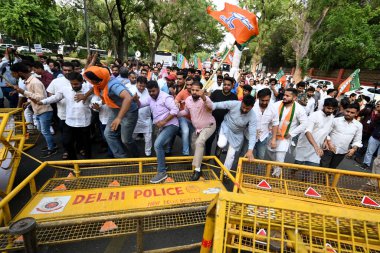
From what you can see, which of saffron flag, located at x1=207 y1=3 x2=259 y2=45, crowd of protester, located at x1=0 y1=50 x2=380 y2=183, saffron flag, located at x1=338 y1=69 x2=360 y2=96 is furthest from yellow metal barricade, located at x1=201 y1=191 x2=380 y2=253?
saffron flag, located at x1=338 y1=69 x2=360 y2=96

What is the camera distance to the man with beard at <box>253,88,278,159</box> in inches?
152

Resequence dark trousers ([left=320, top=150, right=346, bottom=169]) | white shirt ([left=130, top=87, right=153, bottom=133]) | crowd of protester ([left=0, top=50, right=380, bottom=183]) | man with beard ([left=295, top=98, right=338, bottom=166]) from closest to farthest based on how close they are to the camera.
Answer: crowd of protester ([left=0, top=50, right=380, bottom=183]) → man with beard ([left=295, top=98, right=338, bottom=166]) → dark trousers ([left=320, top=150, right=346, bottom=169]) → white shirt ([left=130, top=87, right=153, bottom=133])

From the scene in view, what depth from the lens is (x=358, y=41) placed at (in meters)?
19.5

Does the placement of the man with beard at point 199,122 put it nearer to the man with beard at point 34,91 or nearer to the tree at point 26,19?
the man with beard at point 34,91

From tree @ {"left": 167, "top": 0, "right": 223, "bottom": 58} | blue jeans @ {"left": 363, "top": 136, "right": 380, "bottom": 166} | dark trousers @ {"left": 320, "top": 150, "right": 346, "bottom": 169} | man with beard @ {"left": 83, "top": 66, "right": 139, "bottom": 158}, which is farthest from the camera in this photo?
tree @ {"left": 167, "top": 0, "right": 223, "bottom": 58}

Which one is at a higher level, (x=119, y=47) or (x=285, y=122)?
(x=119, y=47)

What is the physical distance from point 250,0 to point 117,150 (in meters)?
27.7

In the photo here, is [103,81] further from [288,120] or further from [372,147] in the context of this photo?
[372,147]

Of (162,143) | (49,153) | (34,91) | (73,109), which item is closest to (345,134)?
(162,143)

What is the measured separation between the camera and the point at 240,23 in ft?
12.8

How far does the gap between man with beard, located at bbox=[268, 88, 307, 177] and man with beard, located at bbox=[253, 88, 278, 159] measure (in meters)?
0.11

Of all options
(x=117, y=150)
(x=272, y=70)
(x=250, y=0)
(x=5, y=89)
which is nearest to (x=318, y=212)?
(x=117, y=150)

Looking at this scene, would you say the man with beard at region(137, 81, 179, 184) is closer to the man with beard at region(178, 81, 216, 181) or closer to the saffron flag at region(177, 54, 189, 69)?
the man with beard at region(178, 81, 216, 181)

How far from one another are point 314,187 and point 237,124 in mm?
1586
